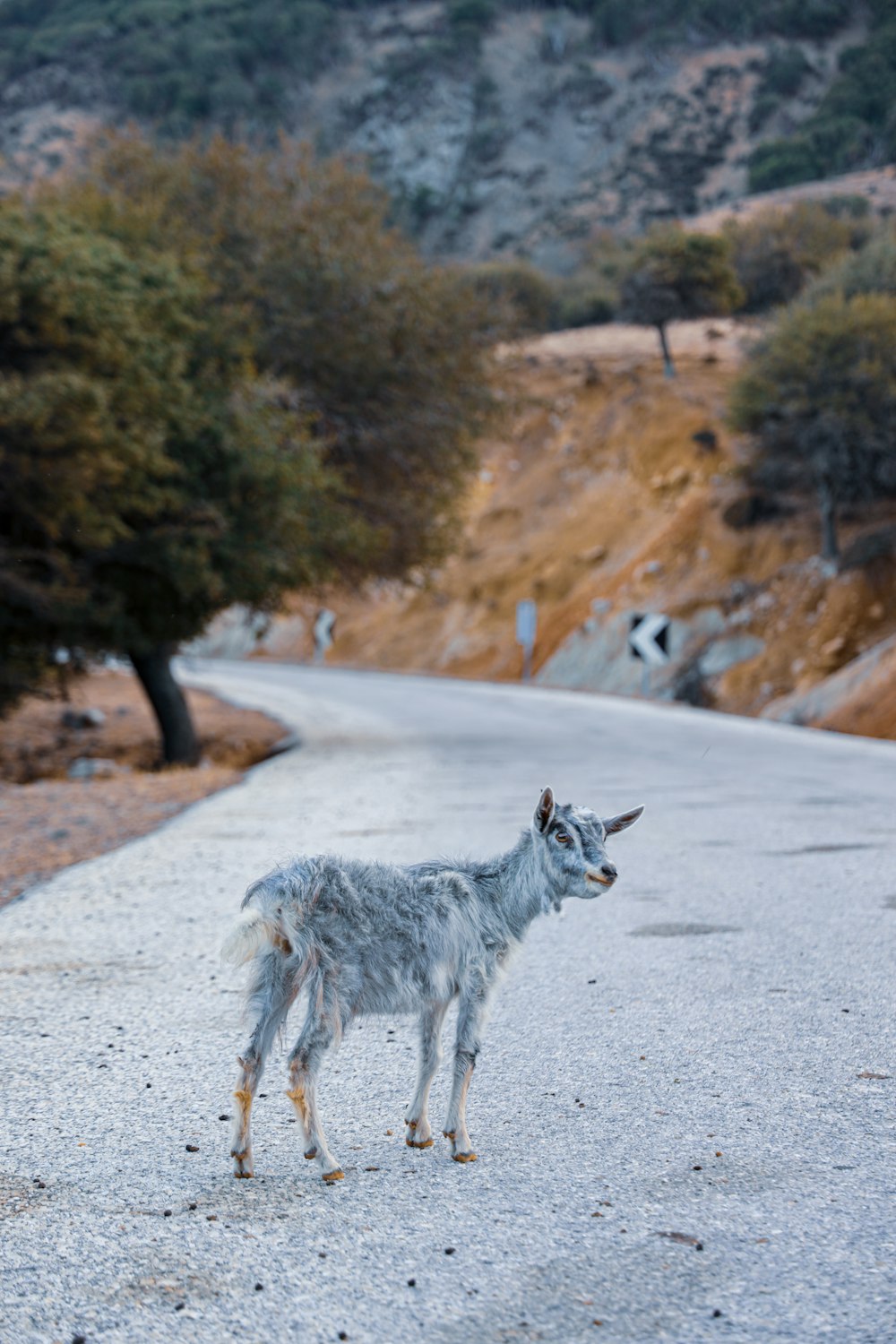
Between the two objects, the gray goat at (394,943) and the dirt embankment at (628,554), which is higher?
the gray goat at (394,943)

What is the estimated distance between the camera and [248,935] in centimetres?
403

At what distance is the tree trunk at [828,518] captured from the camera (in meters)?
32.6

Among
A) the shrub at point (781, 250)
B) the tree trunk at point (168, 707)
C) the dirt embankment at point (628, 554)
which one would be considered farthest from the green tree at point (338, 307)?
the shrub at point (781, 250)

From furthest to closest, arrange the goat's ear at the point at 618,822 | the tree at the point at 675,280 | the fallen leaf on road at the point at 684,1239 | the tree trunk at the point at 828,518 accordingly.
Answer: the tree at the point at 675,280 < the tree trunk at the point at 828,518 < the goat's ear at the point at 618,822 < the fallen leaf on road at the point at 684,1239

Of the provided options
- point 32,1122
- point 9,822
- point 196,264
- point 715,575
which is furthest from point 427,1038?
point 715,575

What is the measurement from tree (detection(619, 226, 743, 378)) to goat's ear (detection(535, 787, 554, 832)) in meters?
51.2

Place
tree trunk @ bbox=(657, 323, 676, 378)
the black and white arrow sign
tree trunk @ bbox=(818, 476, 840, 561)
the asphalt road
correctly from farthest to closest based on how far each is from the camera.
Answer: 1. tree trunk @ bbox=(657, 323, 676, 378)
2. tree trunk @ bbox=(818, 476, 840, 561)
3. the black and white arrow sign
4. the asphalt road

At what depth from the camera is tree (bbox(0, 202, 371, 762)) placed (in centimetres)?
1647

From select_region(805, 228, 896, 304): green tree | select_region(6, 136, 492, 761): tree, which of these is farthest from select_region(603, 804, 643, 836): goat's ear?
select_region(805, 228, 896, 304): green tree

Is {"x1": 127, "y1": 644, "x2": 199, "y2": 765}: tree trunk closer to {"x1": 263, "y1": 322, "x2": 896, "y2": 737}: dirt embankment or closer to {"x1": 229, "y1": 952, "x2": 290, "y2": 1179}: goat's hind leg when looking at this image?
{"x1": 263, "y1": 322, "x2": 896, "y2": 737}: dirt embankment

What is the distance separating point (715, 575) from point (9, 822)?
27523 mm

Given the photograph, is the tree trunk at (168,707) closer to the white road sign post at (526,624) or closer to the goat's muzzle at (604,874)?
the goat's muzzle at (604,874)

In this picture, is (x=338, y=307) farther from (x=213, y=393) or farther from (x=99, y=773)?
(x=99, y=773)

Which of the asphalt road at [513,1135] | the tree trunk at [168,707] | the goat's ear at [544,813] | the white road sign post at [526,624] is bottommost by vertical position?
the white road sign post at [526,624]
